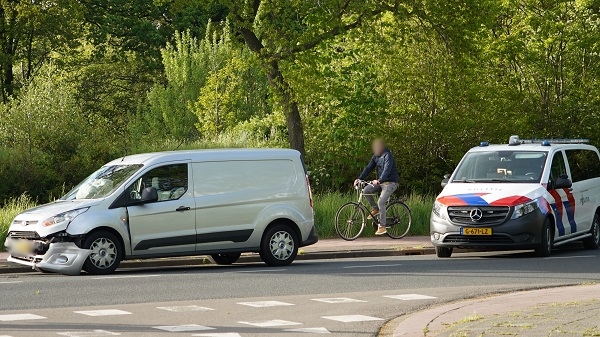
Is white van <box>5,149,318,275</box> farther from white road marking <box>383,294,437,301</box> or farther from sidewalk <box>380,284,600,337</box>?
sidewalk <box>380,284,600,337</box>

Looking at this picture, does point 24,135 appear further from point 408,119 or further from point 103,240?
point 103,240

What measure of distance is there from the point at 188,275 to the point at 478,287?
426 centimetres

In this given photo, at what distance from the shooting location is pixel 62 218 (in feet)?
54.3

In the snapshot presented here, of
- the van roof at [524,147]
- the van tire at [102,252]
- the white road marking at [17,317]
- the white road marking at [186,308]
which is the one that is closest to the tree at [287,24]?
the van roof at [524,147]

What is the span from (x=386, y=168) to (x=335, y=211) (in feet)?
5.71

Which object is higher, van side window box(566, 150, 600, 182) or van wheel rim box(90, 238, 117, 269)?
van side window box(566, 150, 600, 182)

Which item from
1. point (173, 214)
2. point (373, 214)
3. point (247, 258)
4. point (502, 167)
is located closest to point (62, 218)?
point (173, 214)

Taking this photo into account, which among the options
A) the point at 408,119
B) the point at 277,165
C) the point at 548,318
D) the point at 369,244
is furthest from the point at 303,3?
the point at 548,318

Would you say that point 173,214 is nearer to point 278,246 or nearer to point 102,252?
point 102,252

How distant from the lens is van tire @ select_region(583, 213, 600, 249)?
2120 cm

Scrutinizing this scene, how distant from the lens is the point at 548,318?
1070 cm

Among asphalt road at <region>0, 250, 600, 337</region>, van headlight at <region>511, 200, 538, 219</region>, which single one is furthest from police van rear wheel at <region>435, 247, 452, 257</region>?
van headlight at <region>511, 200, 538, 219</region>

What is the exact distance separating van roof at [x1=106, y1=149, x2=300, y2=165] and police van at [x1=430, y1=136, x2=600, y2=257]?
2.78 meters

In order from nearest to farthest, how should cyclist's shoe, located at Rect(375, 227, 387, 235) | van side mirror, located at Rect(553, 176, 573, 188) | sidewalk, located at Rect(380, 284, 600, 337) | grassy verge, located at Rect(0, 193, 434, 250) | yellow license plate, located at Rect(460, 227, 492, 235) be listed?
sidewalk, located at Rect(380, 284, 600, 337) < yellow license plate, located at Rect(460, 227, 492, 235) < van side mirror, located at Rect(553, 176, 573, 188) < cyclist's shoe, located at Rect(375, 227, 387, 235) < grassy verge, located at Rect(0, 193, 434, 250)
